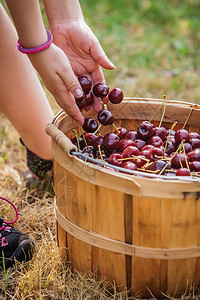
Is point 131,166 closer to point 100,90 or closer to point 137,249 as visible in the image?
point 137,249

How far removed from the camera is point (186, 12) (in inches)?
190

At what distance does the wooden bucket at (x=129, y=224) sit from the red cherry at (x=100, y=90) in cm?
30

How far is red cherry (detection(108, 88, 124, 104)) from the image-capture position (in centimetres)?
179

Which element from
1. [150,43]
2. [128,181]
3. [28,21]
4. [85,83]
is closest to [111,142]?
[85,83]

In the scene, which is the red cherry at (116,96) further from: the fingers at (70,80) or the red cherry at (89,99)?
the fingers at (70,80)

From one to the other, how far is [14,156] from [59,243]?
100cm

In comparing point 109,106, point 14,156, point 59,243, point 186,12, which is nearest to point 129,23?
point 186,12

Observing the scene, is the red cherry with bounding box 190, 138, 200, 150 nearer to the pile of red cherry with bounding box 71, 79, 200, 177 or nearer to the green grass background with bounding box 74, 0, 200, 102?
the pile of red cherry with bounding box 71, 79, 200, 177

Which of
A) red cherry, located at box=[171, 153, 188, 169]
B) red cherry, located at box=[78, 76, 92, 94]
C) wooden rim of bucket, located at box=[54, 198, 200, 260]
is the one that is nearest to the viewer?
wooden rim of bucket, located at box=[54, 198, 200, 260]

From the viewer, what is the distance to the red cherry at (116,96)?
5.87 feet

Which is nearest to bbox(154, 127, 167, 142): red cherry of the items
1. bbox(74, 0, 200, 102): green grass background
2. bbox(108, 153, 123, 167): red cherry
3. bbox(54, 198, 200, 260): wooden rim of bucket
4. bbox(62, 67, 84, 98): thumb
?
bbox(108, 153, 123, 167): red cherry

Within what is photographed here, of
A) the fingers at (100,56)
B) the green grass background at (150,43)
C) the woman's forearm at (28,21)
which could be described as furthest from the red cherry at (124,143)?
Result: the green grass background at (150,43)

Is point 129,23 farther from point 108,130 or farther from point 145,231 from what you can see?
point 145,231

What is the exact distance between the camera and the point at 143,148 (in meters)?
1.61
